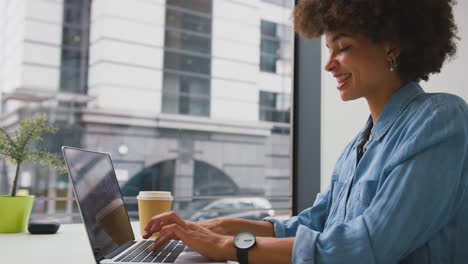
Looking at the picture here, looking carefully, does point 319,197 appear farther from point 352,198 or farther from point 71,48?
point 71,48

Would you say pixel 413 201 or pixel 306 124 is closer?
pixel 413 201

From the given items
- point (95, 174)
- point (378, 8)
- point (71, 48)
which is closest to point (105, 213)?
point (95, 174)

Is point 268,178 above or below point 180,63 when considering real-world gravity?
below

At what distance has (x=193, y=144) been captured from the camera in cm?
395

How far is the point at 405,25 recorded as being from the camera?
1045mm

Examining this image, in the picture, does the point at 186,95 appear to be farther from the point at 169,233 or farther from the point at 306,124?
the point at 169,233

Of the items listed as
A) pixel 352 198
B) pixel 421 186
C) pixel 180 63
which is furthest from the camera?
pixel 180 63

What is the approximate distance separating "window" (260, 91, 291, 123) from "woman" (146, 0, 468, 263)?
107 inches

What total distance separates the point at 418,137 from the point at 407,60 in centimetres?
31

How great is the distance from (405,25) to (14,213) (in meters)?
1.31

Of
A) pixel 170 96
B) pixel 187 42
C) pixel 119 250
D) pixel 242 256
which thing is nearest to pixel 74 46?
pixel 170 96

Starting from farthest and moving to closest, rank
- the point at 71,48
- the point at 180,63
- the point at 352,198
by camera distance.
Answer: the point at 180,63 < the point at 71,48 < the point at 352,198

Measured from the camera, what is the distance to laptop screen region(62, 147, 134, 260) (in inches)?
34.2

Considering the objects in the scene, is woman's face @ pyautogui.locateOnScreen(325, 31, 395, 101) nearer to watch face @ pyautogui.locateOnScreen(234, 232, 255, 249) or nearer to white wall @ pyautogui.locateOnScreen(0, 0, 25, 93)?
watch face @ pyautogui.locateOnScreen(234, 232, 255, 249)
